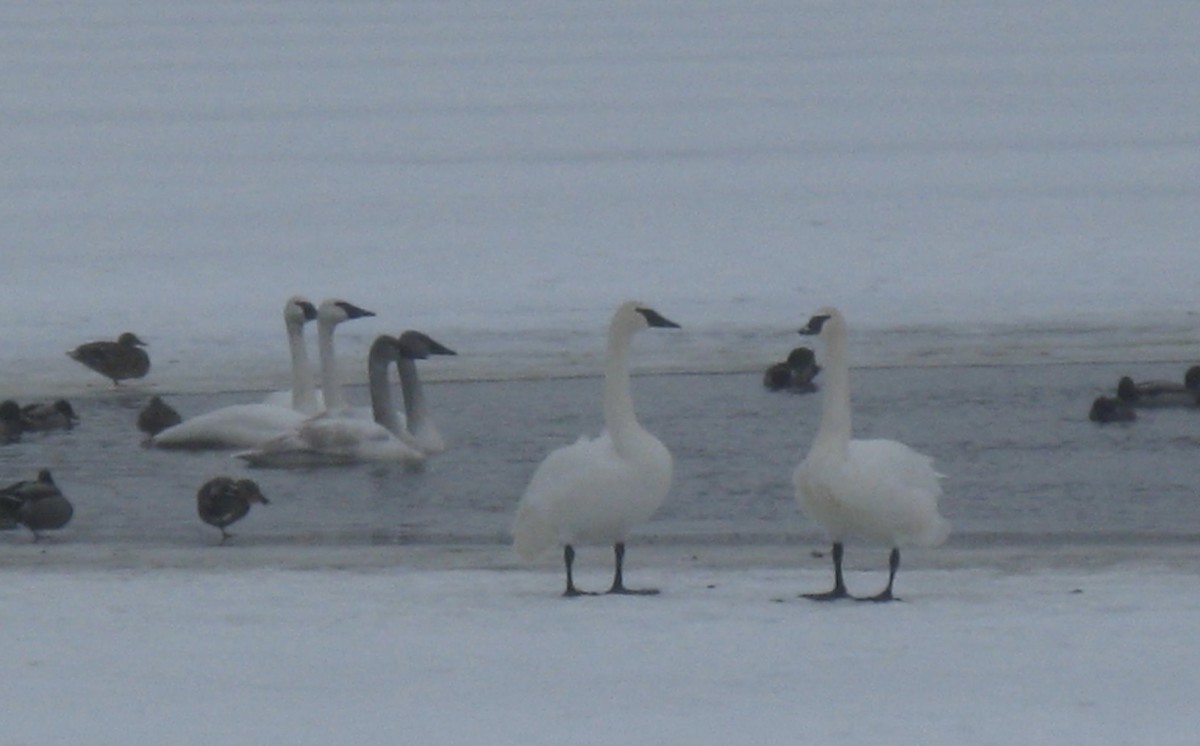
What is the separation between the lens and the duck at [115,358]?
34.8 ft

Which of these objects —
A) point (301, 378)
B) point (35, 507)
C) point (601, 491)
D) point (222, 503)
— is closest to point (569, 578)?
point (601, 491)

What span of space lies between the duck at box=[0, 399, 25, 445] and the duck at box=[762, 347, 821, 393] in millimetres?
3210

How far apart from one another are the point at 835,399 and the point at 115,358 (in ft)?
17.2

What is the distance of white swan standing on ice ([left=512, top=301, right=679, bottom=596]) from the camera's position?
6.15 meters

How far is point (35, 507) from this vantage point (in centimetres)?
738

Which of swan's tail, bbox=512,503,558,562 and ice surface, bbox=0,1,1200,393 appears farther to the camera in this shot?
ice surface, bbox=0,1,1200,393

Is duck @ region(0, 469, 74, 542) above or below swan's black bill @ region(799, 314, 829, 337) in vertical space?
below

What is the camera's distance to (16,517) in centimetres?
739

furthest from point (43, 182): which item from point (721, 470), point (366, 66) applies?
point (721, 470)

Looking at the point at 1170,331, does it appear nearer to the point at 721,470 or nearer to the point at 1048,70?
the point at 721,470

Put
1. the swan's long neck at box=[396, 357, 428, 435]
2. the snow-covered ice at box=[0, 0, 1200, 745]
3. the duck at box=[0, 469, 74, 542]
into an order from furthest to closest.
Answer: the swan's long neck at box=[396, 357, 428, 435] → the duck at box=[0, 469, 74, 542] → the snow-covered ice at box=[0, 0, 1200, 745]

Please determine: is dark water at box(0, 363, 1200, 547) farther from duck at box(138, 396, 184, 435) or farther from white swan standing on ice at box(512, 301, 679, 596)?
white swan standing on ice at box(512, 301, 679, 596)

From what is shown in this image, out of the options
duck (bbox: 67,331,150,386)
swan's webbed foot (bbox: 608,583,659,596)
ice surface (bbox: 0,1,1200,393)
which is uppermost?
ice surface (bbox: 0,1,1200,393)

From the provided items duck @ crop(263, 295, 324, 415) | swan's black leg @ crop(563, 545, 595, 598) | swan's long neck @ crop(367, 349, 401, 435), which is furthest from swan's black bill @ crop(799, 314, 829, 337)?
duck @ crop(263, 295, 324, 415)
